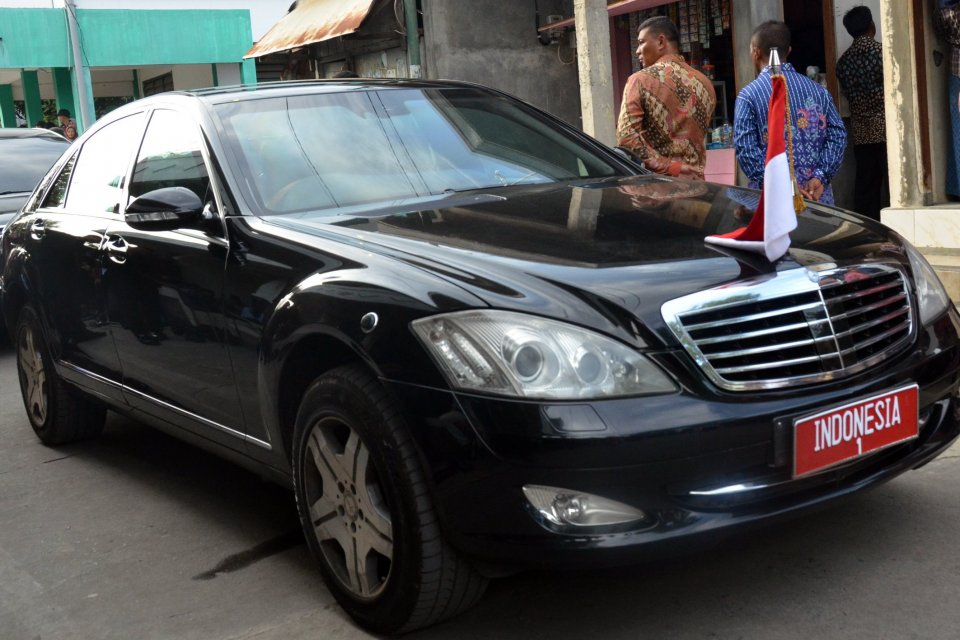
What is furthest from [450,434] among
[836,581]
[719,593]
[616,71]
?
[616,71]

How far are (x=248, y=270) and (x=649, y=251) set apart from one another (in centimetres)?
129

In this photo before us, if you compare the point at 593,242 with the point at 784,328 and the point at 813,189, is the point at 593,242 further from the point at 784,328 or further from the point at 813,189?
the point at 813,189

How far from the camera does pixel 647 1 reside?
1177cm

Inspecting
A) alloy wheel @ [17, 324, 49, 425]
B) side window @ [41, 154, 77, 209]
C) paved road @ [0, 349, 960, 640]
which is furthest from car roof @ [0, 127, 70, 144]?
paved road @ [0, 349, 960, 640]

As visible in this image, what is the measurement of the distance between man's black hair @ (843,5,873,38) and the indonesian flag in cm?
653

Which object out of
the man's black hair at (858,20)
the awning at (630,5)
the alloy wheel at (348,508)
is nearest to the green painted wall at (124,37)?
the awning at (630,5)

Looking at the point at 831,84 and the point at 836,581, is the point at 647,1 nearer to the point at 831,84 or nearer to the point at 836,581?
the point at 831,84

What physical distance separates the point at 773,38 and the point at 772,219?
3068 mm

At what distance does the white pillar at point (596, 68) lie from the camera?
10.7 m

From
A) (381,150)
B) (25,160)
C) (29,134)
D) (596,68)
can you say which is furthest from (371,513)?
(29,134)

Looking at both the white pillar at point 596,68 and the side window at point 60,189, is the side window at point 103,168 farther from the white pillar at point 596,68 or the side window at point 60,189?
the white pillar at point 596,68

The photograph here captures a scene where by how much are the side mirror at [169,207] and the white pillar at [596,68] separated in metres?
7.00

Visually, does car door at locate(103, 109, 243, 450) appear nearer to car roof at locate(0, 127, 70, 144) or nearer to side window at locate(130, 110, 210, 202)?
side window at locate(130, 110, 210, 202)

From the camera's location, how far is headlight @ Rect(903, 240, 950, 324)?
353 cm
